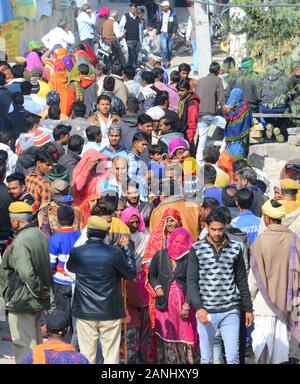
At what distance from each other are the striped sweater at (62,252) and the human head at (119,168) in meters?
1.99

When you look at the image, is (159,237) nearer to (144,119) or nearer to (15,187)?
(15,187)

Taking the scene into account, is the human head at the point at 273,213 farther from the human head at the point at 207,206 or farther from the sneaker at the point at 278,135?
the sneaker at the point at 278,135

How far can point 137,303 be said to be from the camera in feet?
34.9

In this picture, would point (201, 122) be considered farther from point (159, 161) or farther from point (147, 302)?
point (147, 302)

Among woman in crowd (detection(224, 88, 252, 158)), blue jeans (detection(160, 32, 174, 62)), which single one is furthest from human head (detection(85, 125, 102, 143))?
blue jeans (detection(160, 32, 174, 62))

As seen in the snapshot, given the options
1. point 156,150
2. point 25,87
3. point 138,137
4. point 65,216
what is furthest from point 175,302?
point 25,87

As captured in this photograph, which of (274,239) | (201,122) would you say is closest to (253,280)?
(274,239)

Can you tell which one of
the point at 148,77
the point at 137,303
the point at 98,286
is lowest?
the point at 137,303

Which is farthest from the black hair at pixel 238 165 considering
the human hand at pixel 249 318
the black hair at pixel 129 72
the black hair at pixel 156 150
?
the black hair at pixel 129 72

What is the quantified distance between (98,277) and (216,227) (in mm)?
1036

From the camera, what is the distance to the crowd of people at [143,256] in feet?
32.0

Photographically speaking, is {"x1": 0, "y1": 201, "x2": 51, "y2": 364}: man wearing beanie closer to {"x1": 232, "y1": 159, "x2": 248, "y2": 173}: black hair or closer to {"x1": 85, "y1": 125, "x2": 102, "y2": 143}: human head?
{"x1": 232, "y1": 159, "x2": 248, "y2": 173}: black hair

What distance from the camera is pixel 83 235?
10352 millimetres

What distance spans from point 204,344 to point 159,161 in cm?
360
